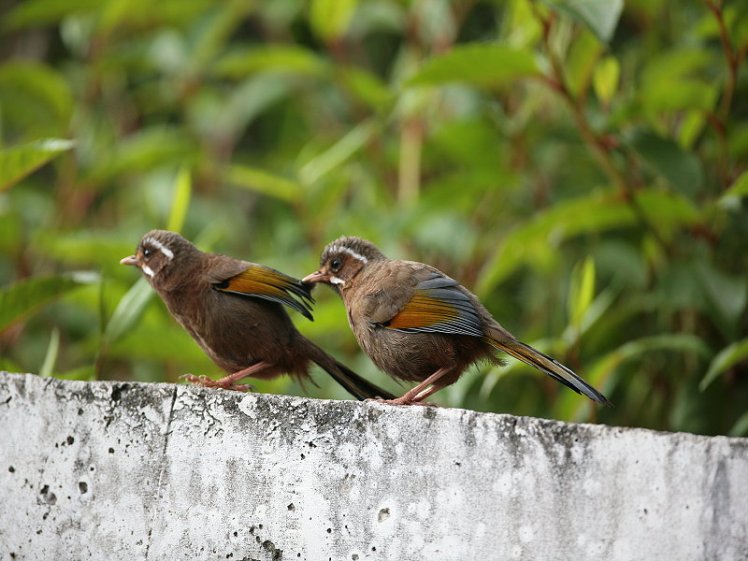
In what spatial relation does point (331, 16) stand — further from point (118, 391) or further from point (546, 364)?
point (118, 391)

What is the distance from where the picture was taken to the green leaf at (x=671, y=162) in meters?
4.42

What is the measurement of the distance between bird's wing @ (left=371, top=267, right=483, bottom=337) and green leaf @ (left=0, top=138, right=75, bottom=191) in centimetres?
123

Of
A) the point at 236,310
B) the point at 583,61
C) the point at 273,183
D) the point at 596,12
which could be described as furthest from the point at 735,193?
the point at 273,183

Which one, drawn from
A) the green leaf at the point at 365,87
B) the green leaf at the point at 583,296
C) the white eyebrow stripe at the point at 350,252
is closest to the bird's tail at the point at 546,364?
the white eyebrow stripe at the point at 350,252

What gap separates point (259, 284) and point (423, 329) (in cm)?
65

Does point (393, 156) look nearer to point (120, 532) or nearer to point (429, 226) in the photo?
point (429, 226)

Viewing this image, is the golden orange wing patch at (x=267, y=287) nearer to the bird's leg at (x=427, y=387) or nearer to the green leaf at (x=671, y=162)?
the bird's leg at (x=427, y=387)

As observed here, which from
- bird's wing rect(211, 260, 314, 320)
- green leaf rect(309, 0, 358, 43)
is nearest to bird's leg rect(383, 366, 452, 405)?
bird's wing rect(211, 260, 314, 320)

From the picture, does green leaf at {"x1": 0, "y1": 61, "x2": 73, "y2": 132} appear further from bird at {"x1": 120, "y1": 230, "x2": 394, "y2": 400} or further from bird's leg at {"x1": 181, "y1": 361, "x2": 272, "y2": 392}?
bird's leg at {"x1": 181, "y1": 361, "x2": 272, "y2": 392}

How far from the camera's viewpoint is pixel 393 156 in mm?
6086

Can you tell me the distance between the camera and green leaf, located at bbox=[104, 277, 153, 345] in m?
3.91

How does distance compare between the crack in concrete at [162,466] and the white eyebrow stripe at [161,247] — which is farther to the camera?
the white eyebrow stripe at [161,247]

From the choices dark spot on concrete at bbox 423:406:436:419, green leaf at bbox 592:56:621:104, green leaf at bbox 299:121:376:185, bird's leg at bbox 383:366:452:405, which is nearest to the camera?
dark spot on concrete at bbox 423:406:436:419

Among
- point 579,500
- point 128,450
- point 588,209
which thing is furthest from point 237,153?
point 579,500
